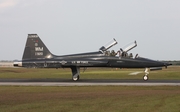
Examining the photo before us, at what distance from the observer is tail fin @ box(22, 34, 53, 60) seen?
1368 inches

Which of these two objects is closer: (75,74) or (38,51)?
(75,74)

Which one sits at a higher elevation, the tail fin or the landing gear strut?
the tail fin

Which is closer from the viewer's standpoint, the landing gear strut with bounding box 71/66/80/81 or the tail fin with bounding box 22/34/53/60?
the landing gear strut with bounding box 71/66/80/81

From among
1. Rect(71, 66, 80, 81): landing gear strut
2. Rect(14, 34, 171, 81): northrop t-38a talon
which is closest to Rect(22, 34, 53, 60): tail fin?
Rect(14, 34, 171, 81): northrop t-38a talon

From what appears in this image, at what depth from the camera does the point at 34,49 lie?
34938 mm

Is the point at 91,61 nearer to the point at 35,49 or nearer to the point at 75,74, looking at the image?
the point at 75,74

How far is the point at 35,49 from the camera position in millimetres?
34938

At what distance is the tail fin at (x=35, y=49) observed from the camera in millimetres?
34750

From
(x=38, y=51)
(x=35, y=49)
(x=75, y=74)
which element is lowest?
(x=75, y=74)

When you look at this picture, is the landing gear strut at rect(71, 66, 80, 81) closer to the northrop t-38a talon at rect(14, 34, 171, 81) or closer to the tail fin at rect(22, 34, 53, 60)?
the northrop t-38a talon at rect(14, 34, 171, 81)

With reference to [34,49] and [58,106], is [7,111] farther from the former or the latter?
[34,49]

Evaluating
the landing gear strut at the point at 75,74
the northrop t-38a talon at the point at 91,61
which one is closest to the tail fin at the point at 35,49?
the northrop t-38a talon at the point at 91,61

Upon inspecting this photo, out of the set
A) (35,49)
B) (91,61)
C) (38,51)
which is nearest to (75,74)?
(91,61)

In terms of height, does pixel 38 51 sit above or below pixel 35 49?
below
